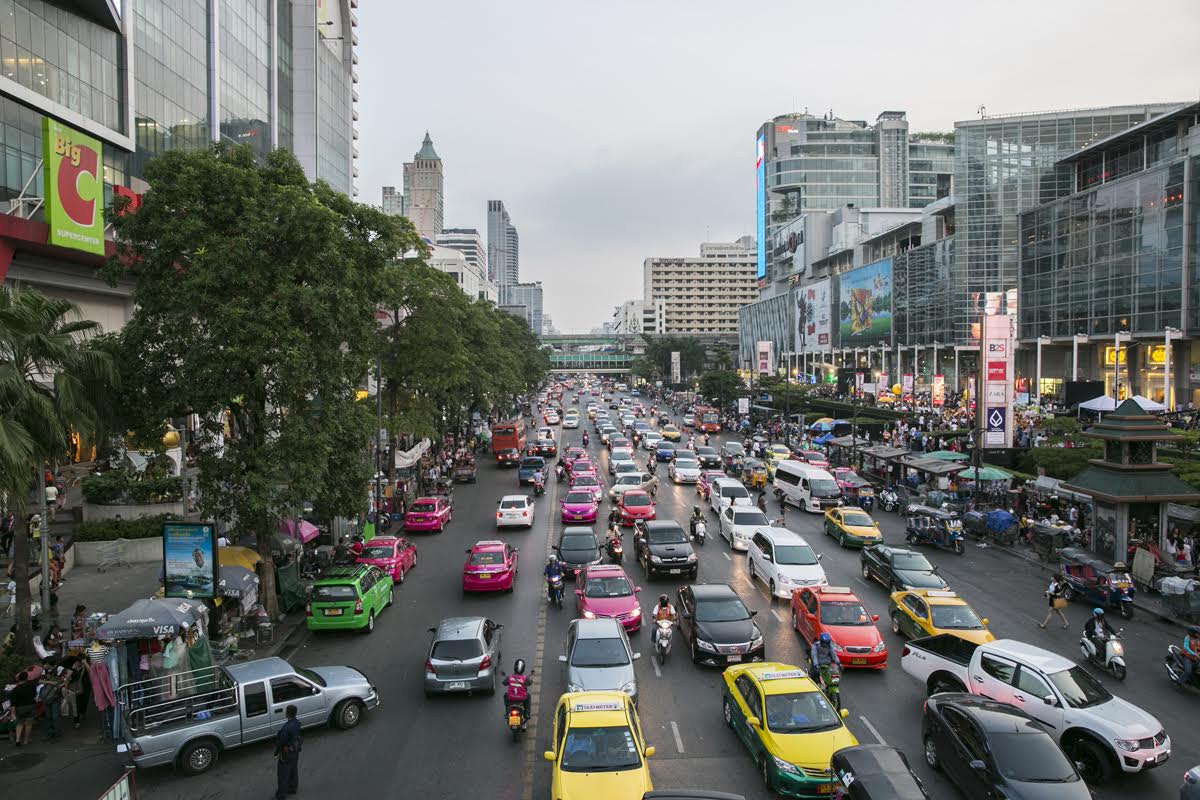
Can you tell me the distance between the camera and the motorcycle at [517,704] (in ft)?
41.0

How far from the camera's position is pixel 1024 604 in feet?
67.9

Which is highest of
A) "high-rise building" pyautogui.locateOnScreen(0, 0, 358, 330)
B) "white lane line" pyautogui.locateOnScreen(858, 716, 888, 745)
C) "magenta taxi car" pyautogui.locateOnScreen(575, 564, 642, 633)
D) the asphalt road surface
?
"high-rise building" pyautogui.locateOnScreen(0, 0, 358, 330)

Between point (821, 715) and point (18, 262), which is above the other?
point (18, 262)

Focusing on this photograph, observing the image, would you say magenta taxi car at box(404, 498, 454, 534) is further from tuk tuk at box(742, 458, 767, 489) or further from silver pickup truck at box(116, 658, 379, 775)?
silver pickup truck at box(116, 658, 379, 775)

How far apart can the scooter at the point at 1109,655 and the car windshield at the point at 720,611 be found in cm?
686

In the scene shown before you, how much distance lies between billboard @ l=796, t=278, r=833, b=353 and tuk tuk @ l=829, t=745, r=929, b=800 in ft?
325

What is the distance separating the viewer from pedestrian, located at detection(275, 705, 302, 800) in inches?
428

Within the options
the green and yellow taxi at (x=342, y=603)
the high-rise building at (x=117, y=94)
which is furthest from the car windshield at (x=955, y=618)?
the high-rise building at (x=117, y=94)

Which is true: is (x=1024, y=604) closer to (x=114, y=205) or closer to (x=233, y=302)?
(x=233, y=302)

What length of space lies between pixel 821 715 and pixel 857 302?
9666 cm

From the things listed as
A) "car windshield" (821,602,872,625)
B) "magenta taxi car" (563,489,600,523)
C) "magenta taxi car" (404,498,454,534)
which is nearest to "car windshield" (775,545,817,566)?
"car windshield" (821,602,872,625)

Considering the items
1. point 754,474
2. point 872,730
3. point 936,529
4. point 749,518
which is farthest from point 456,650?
point 754,474

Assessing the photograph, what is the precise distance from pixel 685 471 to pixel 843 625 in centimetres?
2637

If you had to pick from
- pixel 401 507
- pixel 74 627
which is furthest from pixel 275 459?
pixel 401 507
